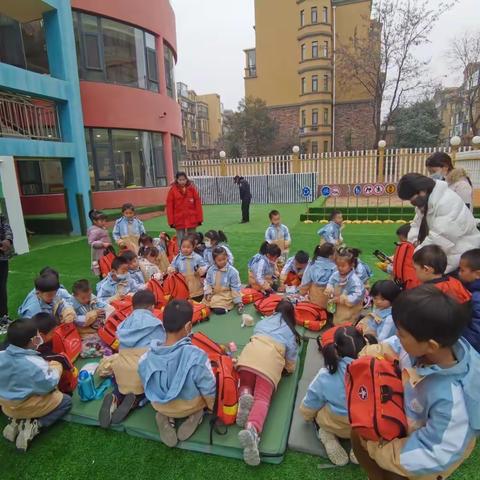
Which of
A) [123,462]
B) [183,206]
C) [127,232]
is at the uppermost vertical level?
[183,206]

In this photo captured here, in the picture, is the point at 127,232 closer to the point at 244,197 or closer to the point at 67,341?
the point at 67,341

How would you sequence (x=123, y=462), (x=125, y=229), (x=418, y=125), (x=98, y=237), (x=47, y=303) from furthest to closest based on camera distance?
(x=418, y=125), (x=125, y=229), (x=98, y=237), (x=47, y=303), (x=123, y=462)

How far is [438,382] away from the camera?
140 centimetres

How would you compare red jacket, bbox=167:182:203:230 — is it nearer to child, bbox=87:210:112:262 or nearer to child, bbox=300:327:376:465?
child, bbox=87:210:112:262

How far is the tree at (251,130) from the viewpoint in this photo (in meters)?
32.8

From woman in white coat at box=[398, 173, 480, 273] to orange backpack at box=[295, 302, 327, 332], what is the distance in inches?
60.0

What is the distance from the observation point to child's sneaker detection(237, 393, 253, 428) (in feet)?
8.12

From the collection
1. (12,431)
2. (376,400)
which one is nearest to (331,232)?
(376,400)

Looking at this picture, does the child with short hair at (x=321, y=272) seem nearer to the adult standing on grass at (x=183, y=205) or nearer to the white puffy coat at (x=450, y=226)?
the white puffy coat at (x=450, y=226)

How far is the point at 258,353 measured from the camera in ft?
9.04

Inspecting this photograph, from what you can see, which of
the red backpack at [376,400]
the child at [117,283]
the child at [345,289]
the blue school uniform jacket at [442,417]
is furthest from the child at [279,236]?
the blue school uniform jacket at [442,417]

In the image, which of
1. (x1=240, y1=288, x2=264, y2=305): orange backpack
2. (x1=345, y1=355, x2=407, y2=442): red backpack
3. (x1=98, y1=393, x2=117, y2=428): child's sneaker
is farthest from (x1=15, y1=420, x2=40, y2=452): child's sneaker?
(x1=240, y1=288, x2=264, y2=305): orange backpack

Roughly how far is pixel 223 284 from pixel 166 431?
8.20 ft

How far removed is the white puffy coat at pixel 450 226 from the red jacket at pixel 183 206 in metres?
4.31
